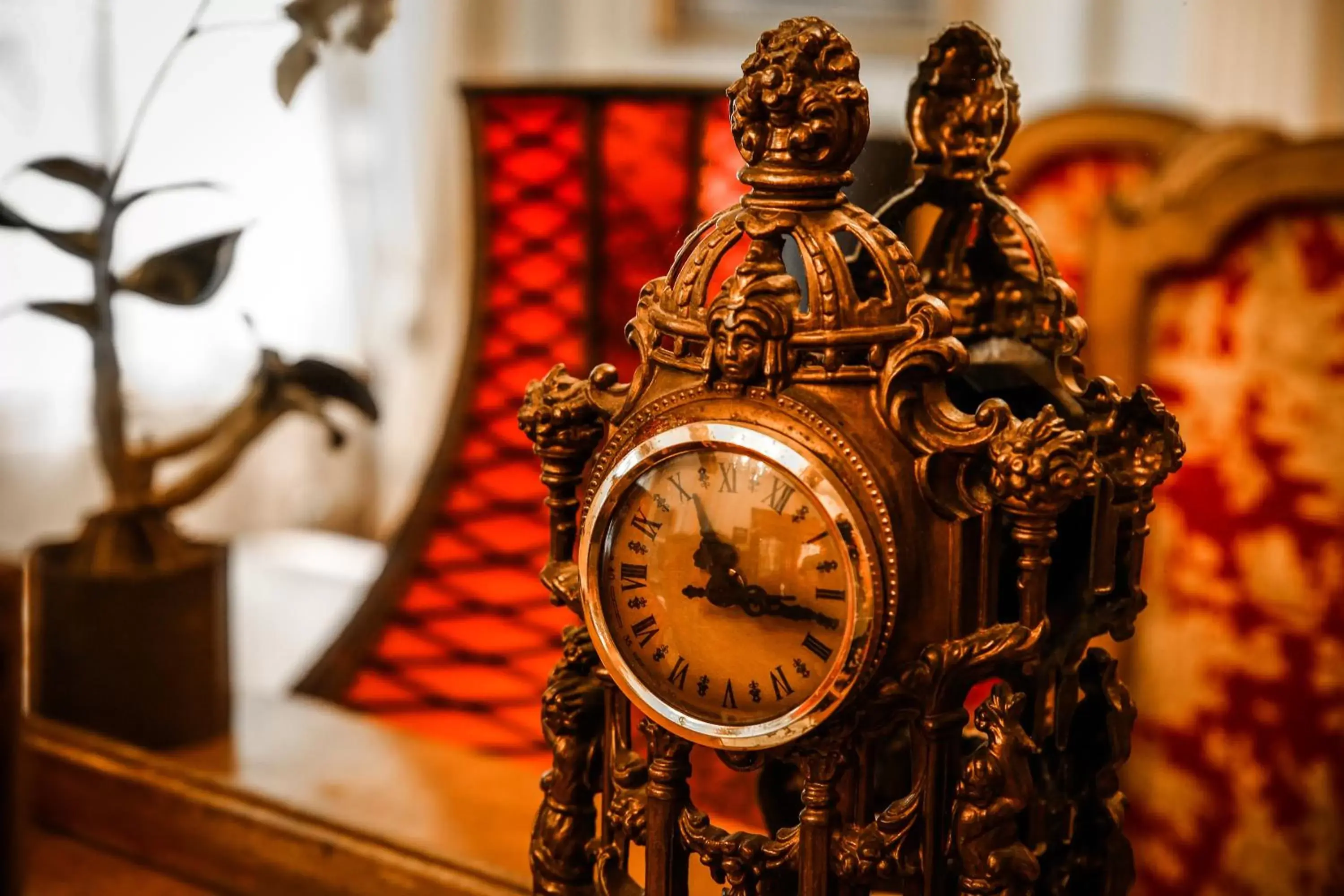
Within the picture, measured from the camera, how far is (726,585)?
660 mm

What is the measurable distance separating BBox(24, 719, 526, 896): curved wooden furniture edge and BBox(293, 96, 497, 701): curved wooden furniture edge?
23 cm

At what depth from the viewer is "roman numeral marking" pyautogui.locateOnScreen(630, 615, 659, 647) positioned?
0.69 meters

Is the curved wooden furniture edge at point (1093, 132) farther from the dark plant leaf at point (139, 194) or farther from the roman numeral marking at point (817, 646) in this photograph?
the roman numeral marking at point (817, 646)

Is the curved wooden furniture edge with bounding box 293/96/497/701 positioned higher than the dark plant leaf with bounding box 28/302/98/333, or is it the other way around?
the dark plant leaf with bounding box 28/302/98/333

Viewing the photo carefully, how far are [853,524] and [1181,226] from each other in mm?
929

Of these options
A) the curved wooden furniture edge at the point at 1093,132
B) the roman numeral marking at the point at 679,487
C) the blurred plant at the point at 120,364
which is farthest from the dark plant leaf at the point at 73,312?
the curved wooden furniture edge at the point at 1093,132

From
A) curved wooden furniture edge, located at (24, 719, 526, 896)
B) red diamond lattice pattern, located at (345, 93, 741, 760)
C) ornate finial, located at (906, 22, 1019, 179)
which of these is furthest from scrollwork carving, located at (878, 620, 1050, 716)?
red diamond lattice pattern, located at (345, 93, 741, 760)

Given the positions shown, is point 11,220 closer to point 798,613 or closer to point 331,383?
point 331,383

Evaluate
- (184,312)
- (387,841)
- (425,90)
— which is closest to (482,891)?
(387,841)

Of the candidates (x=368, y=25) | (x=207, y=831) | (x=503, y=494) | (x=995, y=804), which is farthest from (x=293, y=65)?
(x=995, y=804)

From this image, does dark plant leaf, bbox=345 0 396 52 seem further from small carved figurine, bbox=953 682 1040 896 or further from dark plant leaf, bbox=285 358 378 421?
small carved figurine, bbox=953 682 1040 896

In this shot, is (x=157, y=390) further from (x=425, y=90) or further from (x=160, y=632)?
(x=160, y=632)

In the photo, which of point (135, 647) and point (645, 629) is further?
point (135, 647)

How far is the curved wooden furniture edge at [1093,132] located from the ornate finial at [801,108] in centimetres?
99
